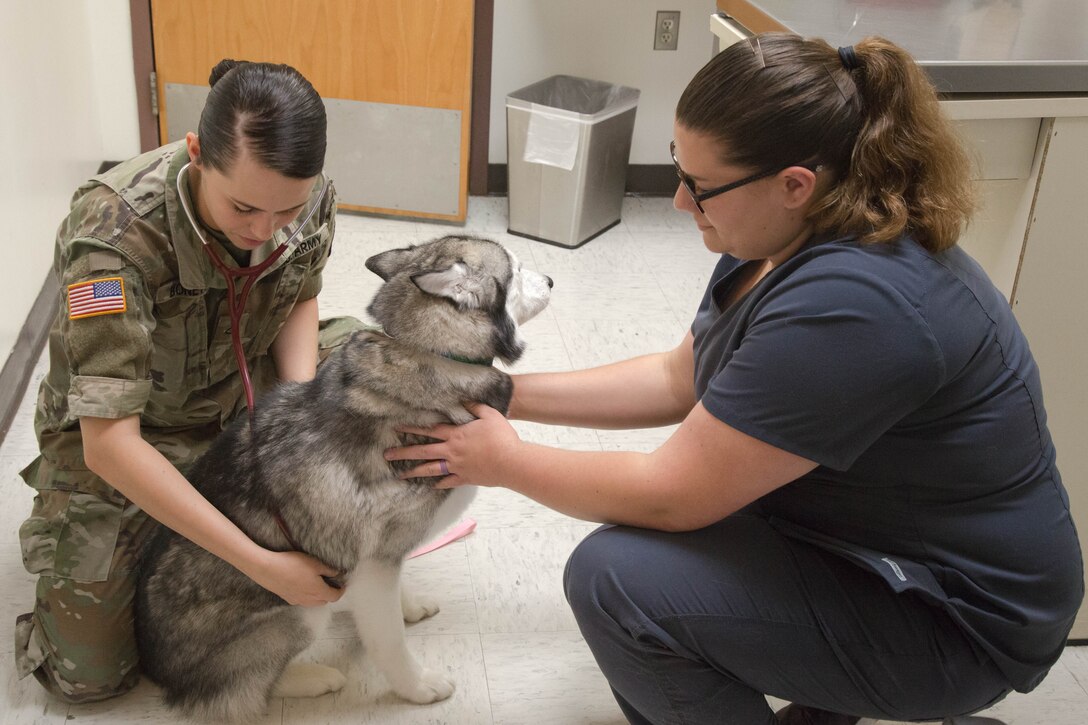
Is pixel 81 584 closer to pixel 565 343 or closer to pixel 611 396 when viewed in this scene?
pixel 611 396

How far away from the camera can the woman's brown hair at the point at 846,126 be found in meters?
1.23

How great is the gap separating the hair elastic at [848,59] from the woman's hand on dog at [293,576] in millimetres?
1050

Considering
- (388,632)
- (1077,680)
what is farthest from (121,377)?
(1077,680)

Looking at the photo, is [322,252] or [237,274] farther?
[322,252]

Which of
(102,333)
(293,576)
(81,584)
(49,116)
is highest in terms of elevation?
(102,333)

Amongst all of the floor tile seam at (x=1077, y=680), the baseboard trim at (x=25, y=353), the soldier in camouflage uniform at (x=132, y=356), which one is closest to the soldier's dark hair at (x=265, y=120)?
the soldier in camouflage uniform at (x=132, y=356)

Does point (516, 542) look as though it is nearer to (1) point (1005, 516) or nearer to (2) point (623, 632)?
(2) point (623, 632)

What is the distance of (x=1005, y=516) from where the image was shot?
1.33 m

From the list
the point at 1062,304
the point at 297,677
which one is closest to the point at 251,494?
the point at 297,677

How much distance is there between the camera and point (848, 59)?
1264 mm

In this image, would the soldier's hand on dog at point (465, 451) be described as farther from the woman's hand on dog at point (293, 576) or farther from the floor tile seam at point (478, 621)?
the floor tile seam at point (478, 621)

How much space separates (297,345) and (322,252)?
184mm

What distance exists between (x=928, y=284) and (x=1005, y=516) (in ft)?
1.13

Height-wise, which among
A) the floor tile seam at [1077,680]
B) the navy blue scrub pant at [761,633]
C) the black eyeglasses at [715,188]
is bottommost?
the floor tile seam at [1077,680]
